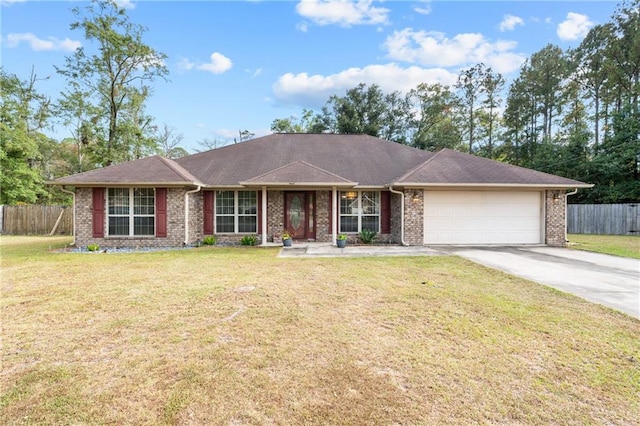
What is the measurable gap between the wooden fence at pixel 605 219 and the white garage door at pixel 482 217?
950 cm

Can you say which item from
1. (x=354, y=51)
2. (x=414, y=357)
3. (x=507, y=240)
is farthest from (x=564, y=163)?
(x=414, y=357)

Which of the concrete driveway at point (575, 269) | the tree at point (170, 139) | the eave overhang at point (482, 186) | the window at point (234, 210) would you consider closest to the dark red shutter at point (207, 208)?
the window at point (234, 210)

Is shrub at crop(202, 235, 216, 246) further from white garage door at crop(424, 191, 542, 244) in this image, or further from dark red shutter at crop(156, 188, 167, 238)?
white garage door at crop(424, 191, 542, 244)

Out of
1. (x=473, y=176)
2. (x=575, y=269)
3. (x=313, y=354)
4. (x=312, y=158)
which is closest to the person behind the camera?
A: (x=313, y=354)

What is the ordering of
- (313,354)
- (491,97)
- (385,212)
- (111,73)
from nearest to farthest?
(313,354) < (385,212) < (111,73) < (491,97)

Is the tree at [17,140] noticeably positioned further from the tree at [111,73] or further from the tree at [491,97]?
the tree at [491,97]

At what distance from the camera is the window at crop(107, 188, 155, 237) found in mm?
11148

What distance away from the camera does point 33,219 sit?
16938mm

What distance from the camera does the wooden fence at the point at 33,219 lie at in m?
16.9

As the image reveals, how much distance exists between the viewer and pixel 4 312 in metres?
4.39

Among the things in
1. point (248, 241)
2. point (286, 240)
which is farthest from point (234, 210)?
point (286, 240)

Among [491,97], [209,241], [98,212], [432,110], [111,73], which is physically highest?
[491,97]

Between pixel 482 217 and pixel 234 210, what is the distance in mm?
9646

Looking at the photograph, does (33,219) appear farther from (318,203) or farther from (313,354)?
(313,354)
